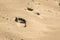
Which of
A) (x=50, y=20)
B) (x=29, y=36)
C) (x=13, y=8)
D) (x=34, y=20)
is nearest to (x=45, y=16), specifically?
(x=50, y=20)

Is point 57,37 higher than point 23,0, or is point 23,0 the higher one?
point 23,0

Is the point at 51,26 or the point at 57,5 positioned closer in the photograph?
the point at 51,26

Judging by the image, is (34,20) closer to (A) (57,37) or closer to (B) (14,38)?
(A) (57,37)

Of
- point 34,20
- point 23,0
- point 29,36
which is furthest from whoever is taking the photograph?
point 23,0

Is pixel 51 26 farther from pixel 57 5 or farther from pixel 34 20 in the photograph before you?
pixel 57 5

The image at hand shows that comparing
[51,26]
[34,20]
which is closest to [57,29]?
[51,26]

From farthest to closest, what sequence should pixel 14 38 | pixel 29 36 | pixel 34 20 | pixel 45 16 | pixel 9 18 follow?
pixel 45 16, pixel 34 20, pixel 9 18, pixel 29 36, pixel 14 38
